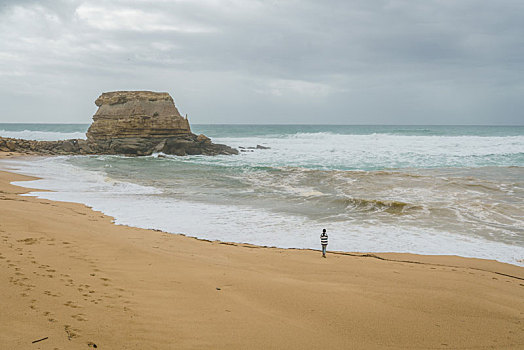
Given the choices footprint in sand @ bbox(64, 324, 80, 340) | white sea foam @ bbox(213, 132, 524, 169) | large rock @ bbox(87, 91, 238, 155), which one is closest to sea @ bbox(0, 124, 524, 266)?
white sea foam @ bbox(213, 132, 524, 169)

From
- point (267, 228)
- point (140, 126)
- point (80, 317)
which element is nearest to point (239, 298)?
point (80, 317)

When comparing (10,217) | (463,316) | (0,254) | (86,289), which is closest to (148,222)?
(10,217)

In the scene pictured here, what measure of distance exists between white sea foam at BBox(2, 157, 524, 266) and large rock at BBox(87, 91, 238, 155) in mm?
18706

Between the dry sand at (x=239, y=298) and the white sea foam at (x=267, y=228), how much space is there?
2.68 ft

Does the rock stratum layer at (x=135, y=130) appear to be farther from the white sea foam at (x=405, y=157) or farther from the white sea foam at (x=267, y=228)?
the white sea foam at (x=267, y=228)

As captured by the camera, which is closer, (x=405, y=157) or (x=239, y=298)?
(x=239, y=298)

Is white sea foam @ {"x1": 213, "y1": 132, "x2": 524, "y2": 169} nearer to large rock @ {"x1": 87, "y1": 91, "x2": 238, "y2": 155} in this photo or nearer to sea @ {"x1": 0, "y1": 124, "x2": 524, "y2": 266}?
sea @ {"x1": 0, "y1": 124, "x2": 524, "y2": 266}

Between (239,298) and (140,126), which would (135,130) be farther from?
(239,298)

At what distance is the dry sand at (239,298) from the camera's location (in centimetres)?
338

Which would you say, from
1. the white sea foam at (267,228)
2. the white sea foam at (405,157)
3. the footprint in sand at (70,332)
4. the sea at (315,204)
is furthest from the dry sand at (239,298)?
the white sea foam at (405,157)

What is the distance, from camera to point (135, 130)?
32188mm

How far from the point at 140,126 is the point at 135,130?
2.20ft

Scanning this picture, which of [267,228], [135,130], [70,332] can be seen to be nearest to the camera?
[70,332]

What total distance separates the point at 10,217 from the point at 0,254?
291 centimetres
